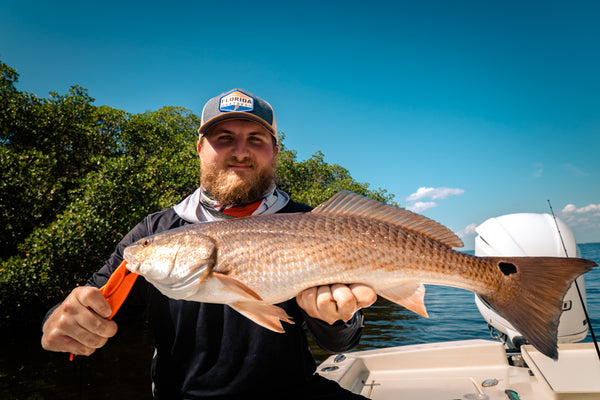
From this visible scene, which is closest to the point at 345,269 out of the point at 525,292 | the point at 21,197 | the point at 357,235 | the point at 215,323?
the point at 357,235

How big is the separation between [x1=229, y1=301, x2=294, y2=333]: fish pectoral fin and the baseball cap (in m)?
1.80

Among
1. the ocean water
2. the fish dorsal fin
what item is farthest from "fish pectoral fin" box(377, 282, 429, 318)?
the ocean water

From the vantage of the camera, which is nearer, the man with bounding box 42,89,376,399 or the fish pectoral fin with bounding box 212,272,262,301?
the fish pectoral fin with bounding box 212,272,262,301

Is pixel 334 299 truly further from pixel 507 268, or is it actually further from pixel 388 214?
pixel 507 268

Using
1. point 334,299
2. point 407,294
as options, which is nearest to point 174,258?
point 334,299

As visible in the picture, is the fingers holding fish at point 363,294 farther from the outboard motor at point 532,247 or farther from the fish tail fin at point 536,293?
the outboard motor at point 532,247

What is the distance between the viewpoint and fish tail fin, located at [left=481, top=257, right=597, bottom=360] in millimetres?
1810

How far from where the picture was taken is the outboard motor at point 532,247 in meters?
3.79

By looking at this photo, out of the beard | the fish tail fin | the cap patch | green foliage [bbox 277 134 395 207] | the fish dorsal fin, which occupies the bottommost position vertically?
the fish tail fin

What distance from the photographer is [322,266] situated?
203 cm

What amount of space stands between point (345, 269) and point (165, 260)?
1091 millimetres

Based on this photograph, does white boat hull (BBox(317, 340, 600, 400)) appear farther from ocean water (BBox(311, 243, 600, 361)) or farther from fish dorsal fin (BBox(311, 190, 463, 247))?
ocean water (BBox(311, 243, 600, 361))

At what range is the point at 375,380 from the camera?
4492 millimetres

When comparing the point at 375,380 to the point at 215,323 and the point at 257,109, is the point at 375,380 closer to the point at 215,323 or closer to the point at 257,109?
the point at 215,323
